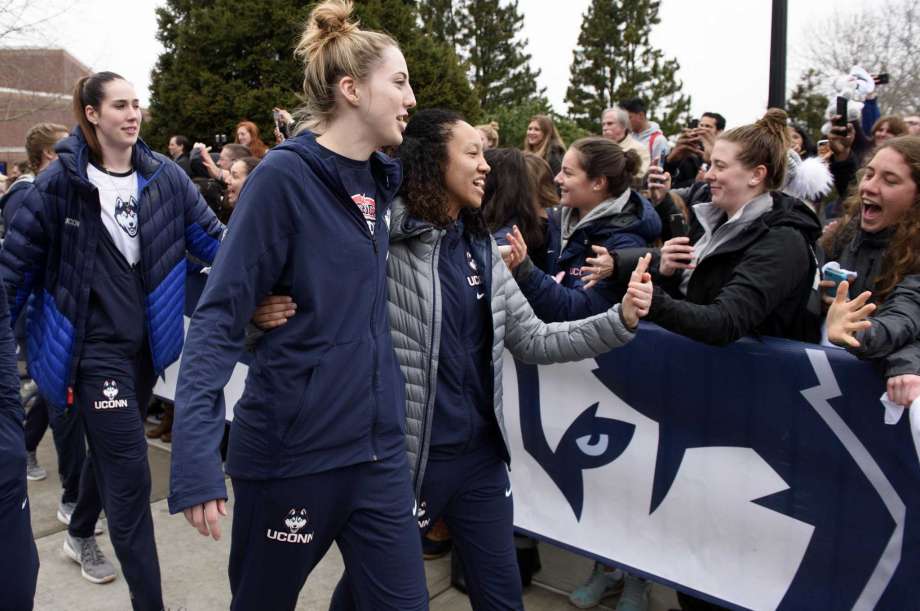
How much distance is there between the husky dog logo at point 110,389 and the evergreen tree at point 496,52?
42.1 metres

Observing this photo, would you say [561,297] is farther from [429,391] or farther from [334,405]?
[334,405]

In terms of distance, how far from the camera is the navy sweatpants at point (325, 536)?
216 cm

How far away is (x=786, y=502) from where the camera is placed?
2.84 meters

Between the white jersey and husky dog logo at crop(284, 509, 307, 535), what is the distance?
5.89 feet

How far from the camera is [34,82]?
25422 mm

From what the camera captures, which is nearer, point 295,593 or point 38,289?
point 295,593

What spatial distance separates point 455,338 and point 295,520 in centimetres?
72

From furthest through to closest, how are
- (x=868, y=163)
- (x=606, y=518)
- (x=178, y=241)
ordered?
(x=178, y=241), (x=606, y=518), (x=868, y=163)

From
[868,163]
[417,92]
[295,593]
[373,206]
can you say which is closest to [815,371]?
[868,163]

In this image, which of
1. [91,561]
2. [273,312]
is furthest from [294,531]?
[91,561]

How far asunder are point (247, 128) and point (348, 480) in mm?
6778

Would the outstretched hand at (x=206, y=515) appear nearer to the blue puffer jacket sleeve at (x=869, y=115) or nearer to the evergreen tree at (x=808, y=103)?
the blue puffer jacket sleeve at (x=869, y=115)

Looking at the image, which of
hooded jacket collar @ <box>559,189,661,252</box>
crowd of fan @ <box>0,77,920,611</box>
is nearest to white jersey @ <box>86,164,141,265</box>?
crowd of fan @ <box>0,77,920,611</box>

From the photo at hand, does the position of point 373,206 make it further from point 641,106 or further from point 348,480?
point 641,106
